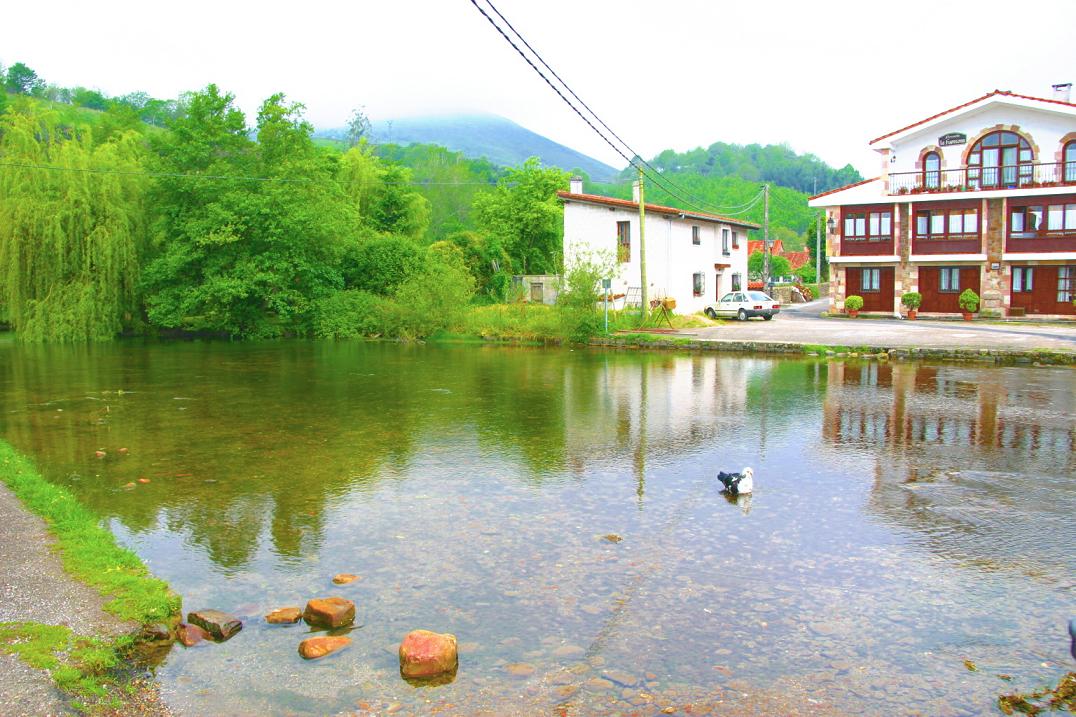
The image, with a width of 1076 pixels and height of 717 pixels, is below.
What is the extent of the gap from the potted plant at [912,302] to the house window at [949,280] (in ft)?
4.01

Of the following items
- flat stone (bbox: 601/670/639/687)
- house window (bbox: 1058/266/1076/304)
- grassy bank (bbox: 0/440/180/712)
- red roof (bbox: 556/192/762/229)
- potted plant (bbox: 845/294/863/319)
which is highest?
red roof (bbox: 556/192/762/229)

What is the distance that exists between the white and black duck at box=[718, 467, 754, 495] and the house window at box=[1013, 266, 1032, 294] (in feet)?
119

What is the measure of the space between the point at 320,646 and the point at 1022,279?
42.2m

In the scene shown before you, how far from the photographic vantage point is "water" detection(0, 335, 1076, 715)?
580 centimetres

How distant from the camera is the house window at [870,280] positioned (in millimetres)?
44438

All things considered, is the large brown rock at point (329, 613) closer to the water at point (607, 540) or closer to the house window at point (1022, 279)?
the water at point (607, 540)

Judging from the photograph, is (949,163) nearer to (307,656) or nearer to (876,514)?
(876,514)

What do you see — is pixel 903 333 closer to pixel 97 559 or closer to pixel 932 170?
pixel 932 170

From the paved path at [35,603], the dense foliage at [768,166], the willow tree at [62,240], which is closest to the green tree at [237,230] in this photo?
the willow tree at [62,240]

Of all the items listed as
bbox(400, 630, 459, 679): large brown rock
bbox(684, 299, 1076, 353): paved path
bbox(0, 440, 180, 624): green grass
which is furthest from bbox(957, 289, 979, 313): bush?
bbox(400, 630, 459, 679): large brown rock

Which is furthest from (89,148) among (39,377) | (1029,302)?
(1029,302)

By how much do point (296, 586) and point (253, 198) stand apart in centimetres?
3595

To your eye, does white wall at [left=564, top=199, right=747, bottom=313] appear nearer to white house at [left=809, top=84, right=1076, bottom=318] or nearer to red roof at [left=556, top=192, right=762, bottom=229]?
red roof at [left=556, top=192, right=762, bottom=229]

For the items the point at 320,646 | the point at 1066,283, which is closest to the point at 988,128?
the point at 1066,283
